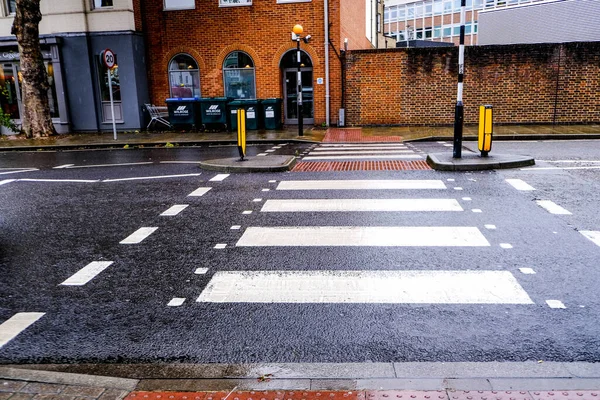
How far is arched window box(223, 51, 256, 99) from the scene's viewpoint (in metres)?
21.7

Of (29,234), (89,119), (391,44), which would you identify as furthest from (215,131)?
(391,44)

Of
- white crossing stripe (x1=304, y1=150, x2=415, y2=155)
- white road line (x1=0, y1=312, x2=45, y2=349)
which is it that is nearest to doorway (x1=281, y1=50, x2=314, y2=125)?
white crossing stripe (x1=304, y1=150, x2=415, y2=155)

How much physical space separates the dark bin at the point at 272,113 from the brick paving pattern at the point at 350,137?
Result: 2.27 m

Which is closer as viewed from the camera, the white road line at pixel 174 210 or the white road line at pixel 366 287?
the white road line at pixel 366 287

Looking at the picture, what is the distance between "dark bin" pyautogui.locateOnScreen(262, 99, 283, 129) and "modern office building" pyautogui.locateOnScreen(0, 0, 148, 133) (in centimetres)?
537

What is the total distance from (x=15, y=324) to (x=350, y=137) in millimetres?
14240

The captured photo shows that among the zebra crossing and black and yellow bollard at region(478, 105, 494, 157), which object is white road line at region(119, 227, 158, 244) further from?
black and yellow bollard at region(478, 105, 494, 157)

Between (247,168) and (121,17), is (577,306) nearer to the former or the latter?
(247,168)

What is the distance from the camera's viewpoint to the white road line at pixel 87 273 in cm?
537

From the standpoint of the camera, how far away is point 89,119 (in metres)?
22.1

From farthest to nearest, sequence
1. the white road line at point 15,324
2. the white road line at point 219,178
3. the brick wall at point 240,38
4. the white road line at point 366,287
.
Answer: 1. the brick wall at point 240,38
2. the white road line at point 219,178
3. the white road line at point 366,287
4. the white road line at point 15,324

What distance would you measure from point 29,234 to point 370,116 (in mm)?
15613

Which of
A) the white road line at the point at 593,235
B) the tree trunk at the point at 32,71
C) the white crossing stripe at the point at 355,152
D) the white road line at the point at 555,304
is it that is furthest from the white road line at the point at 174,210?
the tree trunk at the point at 32,71

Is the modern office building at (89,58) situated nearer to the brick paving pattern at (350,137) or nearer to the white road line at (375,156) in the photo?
the brick paving pattern at (350,137)
